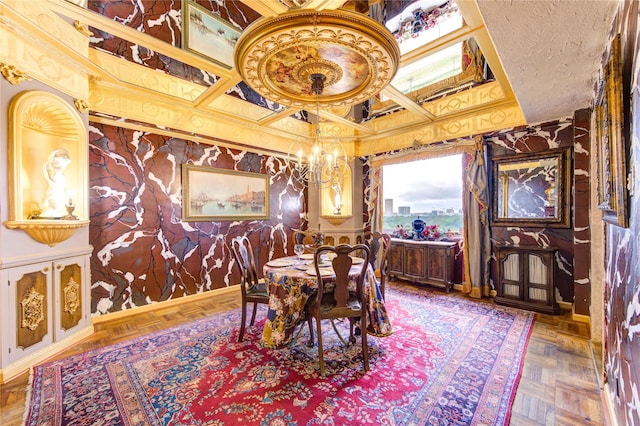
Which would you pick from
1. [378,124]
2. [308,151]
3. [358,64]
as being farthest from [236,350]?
[378,124]

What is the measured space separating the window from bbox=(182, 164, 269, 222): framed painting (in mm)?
2572

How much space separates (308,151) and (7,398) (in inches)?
203

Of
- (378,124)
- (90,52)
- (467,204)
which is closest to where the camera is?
(90,52)

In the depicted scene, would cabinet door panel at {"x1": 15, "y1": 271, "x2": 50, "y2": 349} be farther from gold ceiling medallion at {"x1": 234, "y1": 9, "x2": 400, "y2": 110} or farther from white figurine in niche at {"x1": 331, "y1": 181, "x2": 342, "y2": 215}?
white figurine in niche at {"x1": 331, "y1": 181, "x2": 342, "y2": 215}

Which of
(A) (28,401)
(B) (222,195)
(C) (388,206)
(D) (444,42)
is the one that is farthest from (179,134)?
(C) (388,206)

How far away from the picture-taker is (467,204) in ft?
14.0

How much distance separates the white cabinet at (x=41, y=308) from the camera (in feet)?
7.27

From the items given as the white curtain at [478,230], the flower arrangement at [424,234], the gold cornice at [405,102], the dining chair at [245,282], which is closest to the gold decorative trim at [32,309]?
the dining chair at [245,282]

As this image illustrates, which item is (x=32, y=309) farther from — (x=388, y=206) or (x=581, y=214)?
(x=581, y=214)

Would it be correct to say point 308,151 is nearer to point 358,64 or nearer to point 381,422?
point 358,64

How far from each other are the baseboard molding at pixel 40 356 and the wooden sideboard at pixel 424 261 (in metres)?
4.45

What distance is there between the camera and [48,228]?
2.46 meters

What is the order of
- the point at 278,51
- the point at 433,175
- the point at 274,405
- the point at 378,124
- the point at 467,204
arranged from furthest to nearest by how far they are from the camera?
the point at 378,124
the point at 433,175
the point at 467,204
the point at 278,51
the point at 274,405

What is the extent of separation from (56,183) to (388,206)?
5120 millimetres
